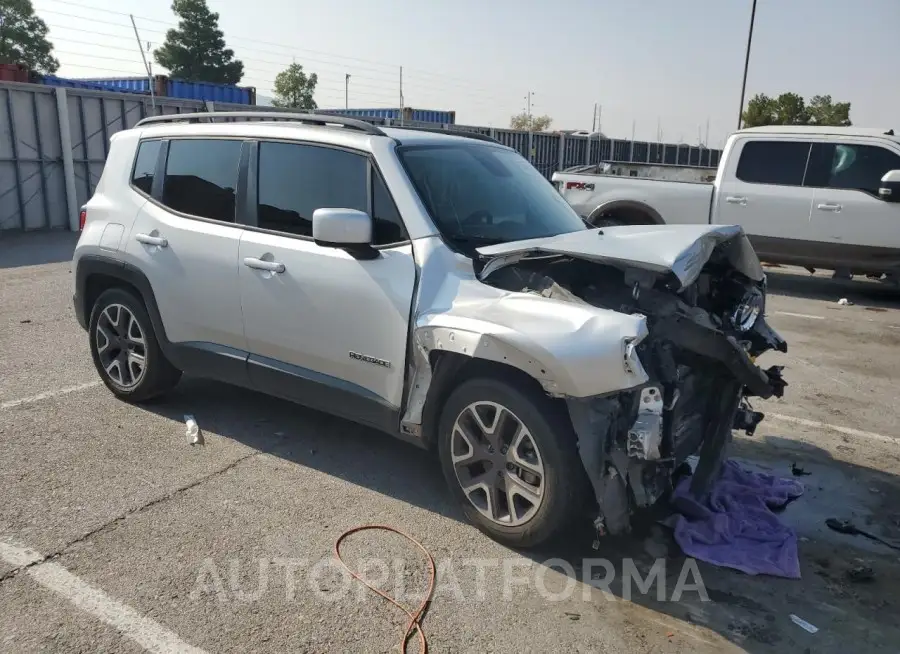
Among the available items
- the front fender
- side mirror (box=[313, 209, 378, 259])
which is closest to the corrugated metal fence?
side mirror (box=[313, 209, 378, 259])

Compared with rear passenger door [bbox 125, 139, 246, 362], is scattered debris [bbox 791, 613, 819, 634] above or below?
below

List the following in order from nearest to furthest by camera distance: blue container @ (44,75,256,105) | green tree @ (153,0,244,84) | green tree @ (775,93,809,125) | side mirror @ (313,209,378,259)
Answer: side mirror @ (313,209,378,259) → blue container @ (44,75,256,105) → green tree @ (775,93,809,125) → green tree @ (153,0,244,84)

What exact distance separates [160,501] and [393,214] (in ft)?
6.40

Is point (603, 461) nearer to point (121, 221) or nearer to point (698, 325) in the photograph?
point (698, 325)

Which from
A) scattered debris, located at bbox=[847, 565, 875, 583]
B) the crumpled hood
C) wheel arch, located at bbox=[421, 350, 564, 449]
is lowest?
scattered debris, located at bbox=[847, 565, 875, 583]

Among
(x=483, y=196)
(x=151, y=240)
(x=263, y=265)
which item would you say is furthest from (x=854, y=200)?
(x=151, y=240)

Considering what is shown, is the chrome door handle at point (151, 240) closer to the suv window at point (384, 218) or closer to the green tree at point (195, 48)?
the suv window at point (384, 218)

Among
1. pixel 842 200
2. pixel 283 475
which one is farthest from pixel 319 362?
pixel 842 200

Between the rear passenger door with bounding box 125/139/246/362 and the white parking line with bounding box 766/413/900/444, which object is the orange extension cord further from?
the white parking line with bounding box 766/413/900/444

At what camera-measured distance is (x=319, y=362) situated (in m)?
4.08

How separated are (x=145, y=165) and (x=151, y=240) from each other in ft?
2.02

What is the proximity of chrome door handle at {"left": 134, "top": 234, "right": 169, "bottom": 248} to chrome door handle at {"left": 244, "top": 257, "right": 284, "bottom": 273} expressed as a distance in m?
0.78

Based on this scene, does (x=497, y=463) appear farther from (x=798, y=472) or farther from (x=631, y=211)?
(x=631, y=211)

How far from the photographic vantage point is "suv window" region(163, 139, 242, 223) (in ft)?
14.8
